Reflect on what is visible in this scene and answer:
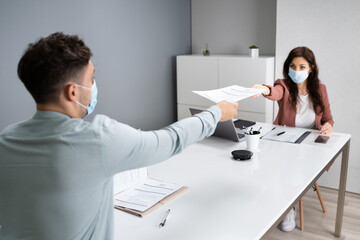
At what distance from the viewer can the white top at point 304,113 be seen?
3.31m

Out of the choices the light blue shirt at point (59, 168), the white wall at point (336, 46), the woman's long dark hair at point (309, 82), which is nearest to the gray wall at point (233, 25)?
the white wall at point (336, 46)

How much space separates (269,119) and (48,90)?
3553 mm

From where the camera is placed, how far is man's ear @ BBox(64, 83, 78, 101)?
1245 millimetres

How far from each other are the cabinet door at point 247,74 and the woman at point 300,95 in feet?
3.19

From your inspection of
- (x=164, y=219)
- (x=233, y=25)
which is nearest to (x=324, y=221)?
(x=164, y=219)

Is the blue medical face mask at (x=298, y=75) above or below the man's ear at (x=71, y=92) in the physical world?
below

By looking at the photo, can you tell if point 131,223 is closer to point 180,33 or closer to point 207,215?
point 207,215

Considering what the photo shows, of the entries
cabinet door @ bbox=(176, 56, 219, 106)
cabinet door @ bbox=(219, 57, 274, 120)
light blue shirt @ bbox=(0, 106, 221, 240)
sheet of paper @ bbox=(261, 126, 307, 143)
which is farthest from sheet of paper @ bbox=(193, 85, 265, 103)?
cabinet door @ bbox=(176, 56, 219, 106)

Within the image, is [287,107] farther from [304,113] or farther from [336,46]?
[336,46]

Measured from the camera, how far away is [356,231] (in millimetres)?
3223

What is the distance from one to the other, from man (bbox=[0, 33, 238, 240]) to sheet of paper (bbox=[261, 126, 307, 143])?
168cm

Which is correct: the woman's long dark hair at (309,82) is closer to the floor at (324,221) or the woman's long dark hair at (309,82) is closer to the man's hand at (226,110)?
the floor at (324,221)

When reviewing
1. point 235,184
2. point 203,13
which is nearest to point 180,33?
point 203,13

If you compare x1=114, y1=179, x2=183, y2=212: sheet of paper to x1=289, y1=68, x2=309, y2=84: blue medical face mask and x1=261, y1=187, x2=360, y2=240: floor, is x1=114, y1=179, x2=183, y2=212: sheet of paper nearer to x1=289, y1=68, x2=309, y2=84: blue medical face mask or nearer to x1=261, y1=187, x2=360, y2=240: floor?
x1=261, y1=187, x2=360, y2=240: floor
